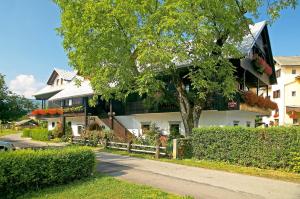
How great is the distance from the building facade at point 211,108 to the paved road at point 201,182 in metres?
8.92

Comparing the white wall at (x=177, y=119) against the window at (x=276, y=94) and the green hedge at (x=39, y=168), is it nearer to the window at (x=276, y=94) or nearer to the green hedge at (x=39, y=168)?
the green hedge at (x=39, y=168)

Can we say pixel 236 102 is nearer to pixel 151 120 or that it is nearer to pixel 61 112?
pixel 151 120

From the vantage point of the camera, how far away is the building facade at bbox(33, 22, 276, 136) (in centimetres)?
2558

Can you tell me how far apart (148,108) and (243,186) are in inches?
694

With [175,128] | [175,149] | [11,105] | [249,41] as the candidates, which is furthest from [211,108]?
[11,105]

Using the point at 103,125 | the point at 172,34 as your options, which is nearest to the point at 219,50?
the point at 172,34

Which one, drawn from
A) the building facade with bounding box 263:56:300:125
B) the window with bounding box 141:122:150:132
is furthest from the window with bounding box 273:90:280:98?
the window with bounding box 141:122:150:132

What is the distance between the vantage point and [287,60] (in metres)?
61.9

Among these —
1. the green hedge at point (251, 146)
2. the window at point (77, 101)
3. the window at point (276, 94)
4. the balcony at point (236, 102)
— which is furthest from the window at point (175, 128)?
the window at point (276, 94)

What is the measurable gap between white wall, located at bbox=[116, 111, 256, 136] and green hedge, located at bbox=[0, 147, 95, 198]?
14.9 metres

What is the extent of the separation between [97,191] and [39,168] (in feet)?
7.27

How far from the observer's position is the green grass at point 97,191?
427 inches

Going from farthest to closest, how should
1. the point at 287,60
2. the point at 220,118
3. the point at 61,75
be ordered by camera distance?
the point at 287,60, the point at 61,75, the point at 220,118

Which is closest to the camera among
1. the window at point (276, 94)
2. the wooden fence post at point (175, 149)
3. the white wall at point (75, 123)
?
the wooden fence post at point (175, 149)
